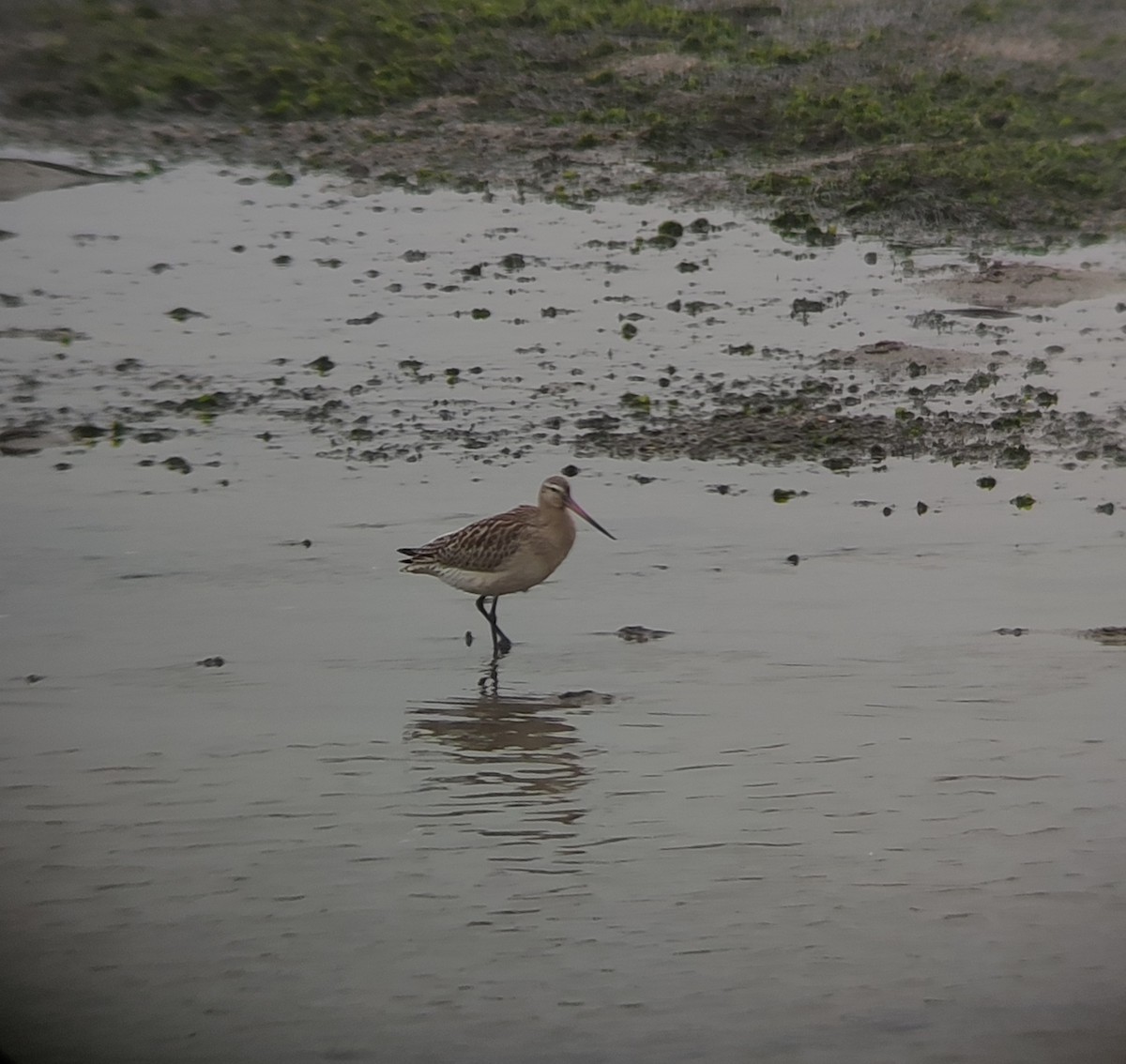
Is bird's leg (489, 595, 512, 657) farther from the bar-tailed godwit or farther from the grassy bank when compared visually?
the grassy bank

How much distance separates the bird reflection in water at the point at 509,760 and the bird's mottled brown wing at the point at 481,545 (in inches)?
42.8

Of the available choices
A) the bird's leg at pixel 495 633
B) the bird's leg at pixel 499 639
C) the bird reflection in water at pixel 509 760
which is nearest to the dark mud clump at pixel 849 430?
the bird's leg at pixel 495 633

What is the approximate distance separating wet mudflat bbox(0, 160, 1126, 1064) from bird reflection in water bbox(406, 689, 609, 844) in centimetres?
2

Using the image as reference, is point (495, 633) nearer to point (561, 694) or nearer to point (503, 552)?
point (503, 552)

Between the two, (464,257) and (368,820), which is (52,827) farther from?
(464,257)

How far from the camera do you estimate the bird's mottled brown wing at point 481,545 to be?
940 cm

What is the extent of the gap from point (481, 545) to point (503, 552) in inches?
4.4

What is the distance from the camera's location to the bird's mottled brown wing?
940 cm

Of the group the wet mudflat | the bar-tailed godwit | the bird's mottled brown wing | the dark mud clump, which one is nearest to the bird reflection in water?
the wet mudflat

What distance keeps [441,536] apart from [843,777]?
3.01 m

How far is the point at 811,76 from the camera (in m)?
24.7

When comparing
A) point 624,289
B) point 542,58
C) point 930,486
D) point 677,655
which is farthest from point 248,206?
point 677,655

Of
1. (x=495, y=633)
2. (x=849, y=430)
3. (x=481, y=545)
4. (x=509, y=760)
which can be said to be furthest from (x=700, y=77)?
(x=509, y=760)

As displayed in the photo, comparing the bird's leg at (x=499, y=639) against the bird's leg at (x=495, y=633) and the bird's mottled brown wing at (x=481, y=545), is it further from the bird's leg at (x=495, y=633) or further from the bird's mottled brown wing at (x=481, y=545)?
the bird's mottled brown wing at (x=481, y=545)
